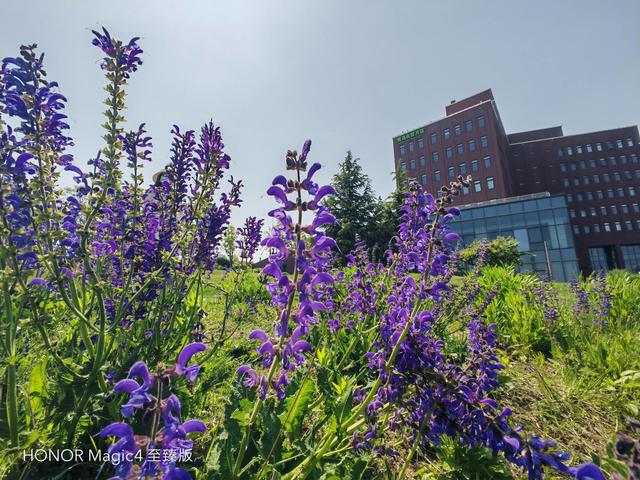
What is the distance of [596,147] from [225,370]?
8231 cm

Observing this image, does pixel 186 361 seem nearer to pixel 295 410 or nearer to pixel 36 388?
pixel 295 410

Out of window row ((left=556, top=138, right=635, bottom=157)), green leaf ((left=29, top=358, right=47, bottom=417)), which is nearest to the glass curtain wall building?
window row ((left=556, top=138, right=635, bottom=157))

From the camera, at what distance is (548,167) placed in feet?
202

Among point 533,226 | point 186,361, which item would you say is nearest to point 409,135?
point 533,226

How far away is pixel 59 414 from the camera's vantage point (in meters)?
2.00

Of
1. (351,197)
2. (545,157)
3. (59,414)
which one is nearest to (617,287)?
(59,414)

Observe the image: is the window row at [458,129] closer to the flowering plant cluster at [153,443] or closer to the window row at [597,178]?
the window row at [597,178]

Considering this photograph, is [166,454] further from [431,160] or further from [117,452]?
[431,160]

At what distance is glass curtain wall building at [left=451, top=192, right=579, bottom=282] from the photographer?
1423 inches

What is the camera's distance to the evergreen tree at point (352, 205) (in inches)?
1006

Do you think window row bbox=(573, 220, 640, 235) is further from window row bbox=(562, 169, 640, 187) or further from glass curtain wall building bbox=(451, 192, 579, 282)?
glass curtain wall building bbox=(451, 192, 579, 282)

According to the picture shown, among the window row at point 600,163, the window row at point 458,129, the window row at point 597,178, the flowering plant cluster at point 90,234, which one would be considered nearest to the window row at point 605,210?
the window row at point 597,178

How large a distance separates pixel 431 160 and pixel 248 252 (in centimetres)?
5774

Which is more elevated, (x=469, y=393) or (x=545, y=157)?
(x=545, y=157)
